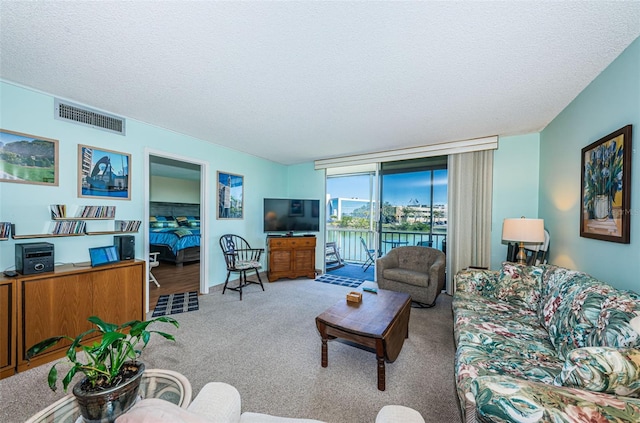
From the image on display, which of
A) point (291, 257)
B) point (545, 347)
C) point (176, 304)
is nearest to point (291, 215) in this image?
point (291, 257)

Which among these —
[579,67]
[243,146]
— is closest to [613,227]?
[579,67]

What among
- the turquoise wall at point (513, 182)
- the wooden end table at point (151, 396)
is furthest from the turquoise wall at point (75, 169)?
Answer: the turquoise wall at point (513, 182)

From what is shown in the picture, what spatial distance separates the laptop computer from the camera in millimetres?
2512

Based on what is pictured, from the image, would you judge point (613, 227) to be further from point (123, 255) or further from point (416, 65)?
point (123, 255)

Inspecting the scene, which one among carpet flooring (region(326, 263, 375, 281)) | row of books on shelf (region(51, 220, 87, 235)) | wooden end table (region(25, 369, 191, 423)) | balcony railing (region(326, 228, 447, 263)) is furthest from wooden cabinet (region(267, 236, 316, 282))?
wooden end table (region(25, 369, 191, 423))

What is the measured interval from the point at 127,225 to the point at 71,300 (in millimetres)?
956

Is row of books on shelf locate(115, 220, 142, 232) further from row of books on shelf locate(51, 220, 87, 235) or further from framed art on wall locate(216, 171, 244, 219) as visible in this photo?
framed art on wall locate(216, 171, 244, 219)

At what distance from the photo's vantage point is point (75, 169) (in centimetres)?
265

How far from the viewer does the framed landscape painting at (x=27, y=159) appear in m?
2.22

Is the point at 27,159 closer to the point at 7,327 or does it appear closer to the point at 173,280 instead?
the point at 7,327

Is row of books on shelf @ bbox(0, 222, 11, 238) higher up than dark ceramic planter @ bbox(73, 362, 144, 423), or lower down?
higher up

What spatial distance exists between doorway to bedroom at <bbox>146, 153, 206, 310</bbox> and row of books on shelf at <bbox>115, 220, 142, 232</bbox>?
367 millimetres

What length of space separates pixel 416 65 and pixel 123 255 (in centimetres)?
351

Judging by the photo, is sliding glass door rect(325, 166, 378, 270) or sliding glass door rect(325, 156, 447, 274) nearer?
sliding glass door rect(325, 156, 447, 274)
